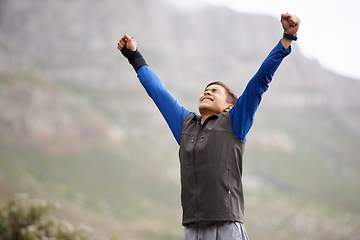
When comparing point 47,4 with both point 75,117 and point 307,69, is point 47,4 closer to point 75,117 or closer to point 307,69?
point 75,117

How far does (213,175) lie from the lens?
200 centimetres

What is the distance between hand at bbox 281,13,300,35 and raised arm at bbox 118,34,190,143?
2.49 ft

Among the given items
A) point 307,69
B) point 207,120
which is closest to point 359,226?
point 207,120

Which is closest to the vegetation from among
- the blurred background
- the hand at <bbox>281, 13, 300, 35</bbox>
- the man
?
the man

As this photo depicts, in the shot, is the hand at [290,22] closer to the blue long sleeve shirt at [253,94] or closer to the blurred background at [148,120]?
the blue long sleeve shirt at [253,94]

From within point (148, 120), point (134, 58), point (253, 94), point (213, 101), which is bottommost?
point (253, 94)

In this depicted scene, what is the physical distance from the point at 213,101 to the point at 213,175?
0.47 m

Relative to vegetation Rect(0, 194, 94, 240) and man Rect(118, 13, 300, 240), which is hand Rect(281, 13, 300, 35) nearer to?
man Rect(118, 13, 300, 240)

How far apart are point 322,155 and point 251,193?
381 inches

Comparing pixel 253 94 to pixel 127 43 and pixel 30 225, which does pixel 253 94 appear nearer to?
pixel 127 43

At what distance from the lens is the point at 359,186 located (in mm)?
25938

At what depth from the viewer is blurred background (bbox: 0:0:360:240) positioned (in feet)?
59.4

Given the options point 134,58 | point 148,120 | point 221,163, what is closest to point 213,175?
point 221,163

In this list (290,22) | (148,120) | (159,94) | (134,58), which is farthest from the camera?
(148,120)
